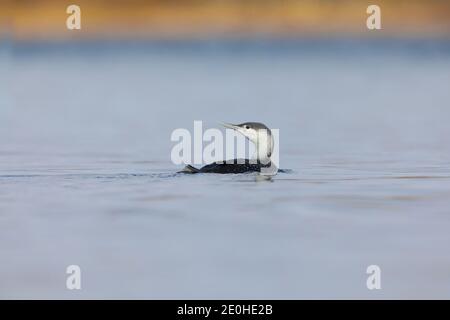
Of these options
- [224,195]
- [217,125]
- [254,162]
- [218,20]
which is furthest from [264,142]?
[218,20]

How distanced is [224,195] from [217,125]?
19.5 feet

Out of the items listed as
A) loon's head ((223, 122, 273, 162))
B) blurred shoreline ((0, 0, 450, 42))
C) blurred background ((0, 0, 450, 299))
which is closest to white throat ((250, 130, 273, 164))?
loon's head ((223, 122, 273, 162))

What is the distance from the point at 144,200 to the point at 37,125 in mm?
6788

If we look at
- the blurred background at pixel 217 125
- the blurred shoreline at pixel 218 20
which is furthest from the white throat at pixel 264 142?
the blurred shoreline at pixel 218 20

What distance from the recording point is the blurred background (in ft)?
26.9

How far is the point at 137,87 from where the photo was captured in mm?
22594

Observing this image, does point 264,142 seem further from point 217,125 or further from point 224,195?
point 217,125

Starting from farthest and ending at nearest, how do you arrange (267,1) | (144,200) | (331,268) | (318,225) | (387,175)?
(267,1)
(387,175)
(144,200)
(318,225)
(331,268)

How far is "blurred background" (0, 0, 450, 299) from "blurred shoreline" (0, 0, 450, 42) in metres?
0.06

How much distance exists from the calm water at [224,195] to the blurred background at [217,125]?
0.02 metres

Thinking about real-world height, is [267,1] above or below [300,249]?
above

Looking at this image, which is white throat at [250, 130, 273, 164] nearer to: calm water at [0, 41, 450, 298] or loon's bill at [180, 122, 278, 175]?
loon's bill at [180, 122, 278, 175]

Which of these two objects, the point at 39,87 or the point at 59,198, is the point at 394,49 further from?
the point at 59,198

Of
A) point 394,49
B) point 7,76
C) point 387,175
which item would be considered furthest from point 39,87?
point 387,175
